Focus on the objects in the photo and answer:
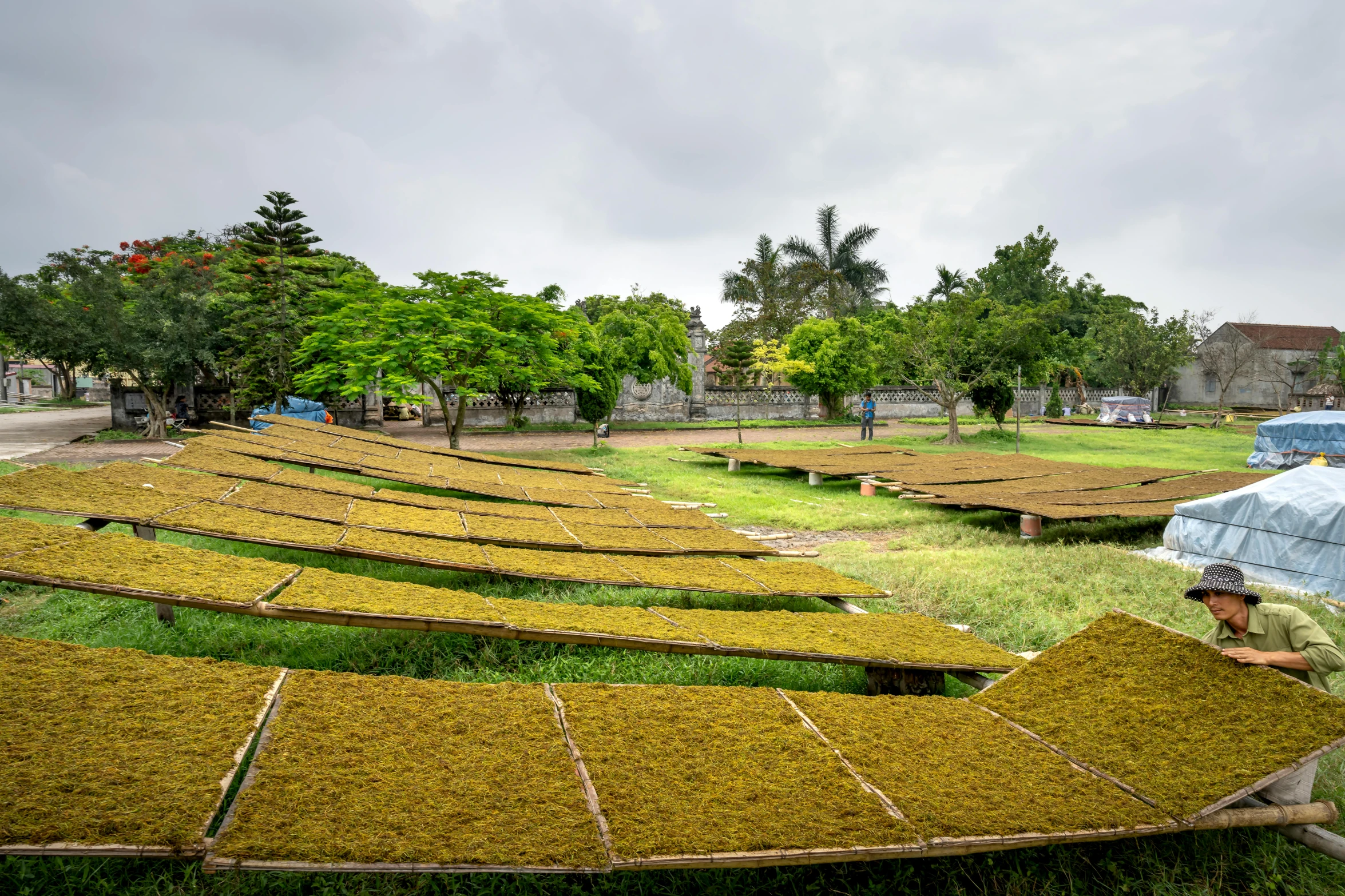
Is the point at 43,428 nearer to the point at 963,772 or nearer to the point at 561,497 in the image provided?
the point at 561,497

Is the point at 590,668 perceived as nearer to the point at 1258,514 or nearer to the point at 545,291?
the point at 1258,514

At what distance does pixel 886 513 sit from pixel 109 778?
9.44 meters

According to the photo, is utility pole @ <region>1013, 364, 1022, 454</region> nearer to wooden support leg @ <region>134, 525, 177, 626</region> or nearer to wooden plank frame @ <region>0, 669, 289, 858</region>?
wooden support leg @ <region>134, 525, 177, 626</region>

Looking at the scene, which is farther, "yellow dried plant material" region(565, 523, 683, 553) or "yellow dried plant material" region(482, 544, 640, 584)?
"yellow dried plant material" region(565, 523, 683, 553)

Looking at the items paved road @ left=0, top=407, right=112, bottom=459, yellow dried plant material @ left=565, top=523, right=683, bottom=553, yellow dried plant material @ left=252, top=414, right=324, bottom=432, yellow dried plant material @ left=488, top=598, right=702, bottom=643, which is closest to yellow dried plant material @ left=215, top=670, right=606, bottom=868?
yellow dried plant material @ left=488, top=598, right=702, bottom=643

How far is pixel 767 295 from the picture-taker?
40219mm

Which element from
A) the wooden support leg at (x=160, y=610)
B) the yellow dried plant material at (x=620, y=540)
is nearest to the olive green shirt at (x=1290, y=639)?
the yellow dried plant material at (x=620, y=540)

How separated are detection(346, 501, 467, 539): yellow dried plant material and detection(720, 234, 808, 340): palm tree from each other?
33.0m

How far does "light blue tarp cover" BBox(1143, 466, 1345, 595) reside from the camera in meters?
6.99

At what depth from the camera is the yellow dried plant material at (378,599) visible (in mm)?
3762

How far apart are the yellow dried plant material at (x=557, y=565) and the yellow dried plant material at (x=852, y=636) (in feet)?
2.31

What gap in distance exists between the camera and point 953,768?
2.90 metres

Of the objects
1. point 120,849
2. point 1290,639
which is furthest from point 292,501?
point 1290,639

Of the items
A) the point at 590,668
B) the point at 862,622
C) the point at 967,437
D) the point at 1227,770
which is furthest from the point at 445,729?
the point at 967,437
